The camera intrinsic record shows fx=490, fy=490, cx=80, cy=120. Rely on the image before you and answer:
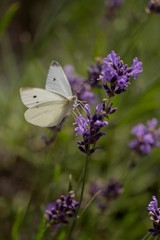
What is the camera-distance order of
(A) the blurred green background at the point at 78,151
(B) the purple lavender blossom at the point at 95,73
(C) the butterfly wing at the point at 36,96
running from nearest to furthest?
(C) the butterfly wing at the point at 36,96 → (B) the purple lavender blossom at the point at 95,73 → (A) the blurred green background at the point at 78,151

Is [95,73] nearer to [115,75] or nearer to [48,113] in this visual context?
[48,113]

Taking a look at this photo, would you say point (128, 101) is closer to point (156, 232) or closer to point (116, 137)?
point (116, 137)

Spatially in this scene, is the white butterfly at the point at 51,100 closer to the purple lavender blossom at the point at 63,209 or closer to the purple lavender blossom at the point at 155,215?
the purple lavender blossom at the point at 63,209

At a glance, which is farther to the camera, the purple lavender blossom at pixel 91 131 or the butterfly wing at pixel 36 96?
the butterfly wing at pixel 36 96

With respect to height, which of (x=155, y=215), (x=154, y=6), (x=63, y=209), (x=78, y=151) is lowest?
(x=155, y=215)

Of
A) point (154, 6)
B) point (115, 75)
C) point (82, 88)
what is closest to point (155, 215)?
point (115, 75)

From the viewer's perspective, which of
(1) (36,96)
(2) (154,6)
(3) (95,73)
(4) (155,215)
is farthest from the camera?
(2) (154,6)

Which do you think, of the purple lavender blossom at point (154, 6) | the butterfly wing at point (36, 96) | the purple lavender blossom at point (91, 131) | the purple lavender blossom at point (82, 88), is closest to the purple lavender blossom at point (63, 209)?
the purple lavender blossom at point (91, 131)
